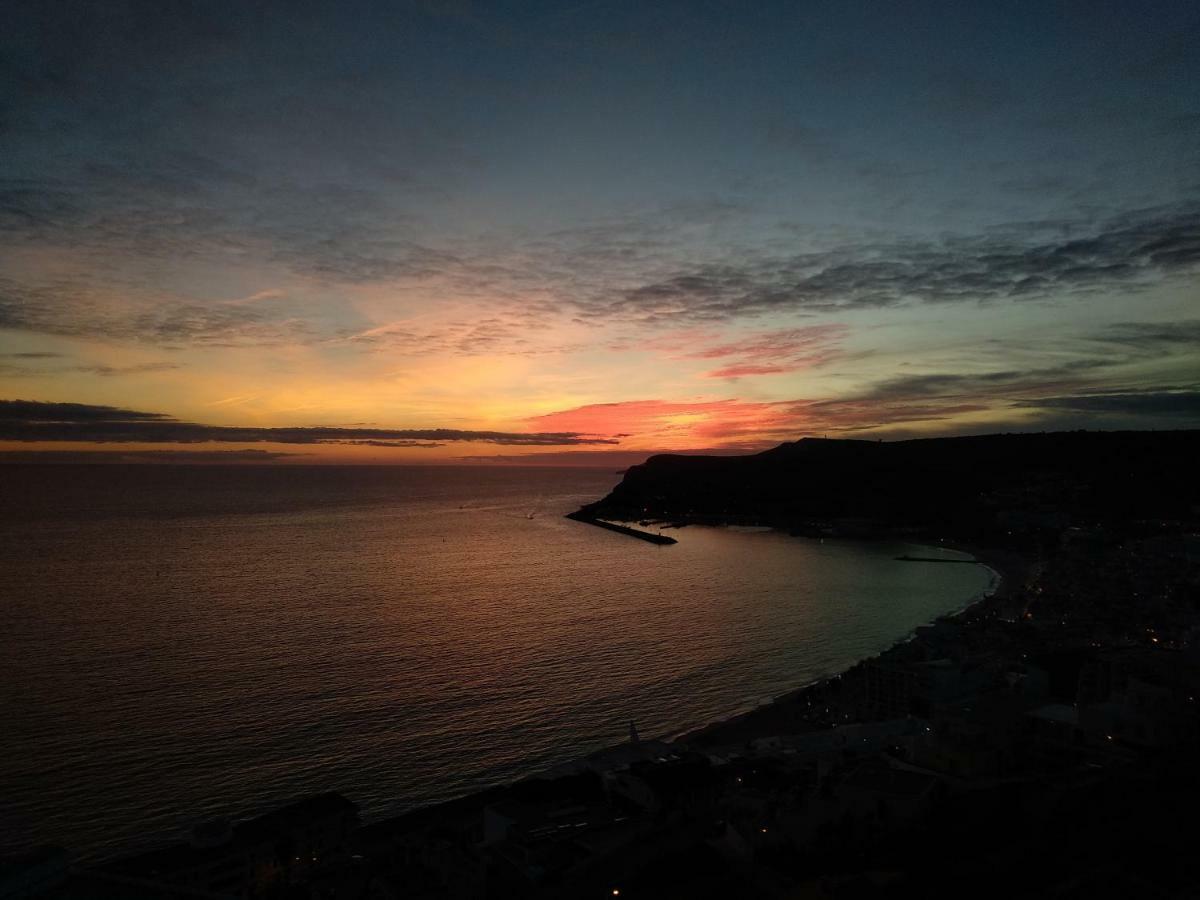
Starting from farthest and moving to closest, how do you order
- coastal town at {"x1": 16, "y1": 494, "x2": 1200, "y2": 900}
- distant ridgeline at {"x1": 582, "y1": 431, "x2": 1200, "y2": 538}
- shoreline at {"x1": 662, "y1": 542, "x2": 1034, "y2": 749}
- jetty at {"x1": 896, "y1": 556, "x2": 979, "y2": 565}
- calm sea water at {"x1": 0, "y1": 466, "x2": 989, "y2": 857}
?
distant ridgeline at {"x1": 582, "y1": 431, "x2": 1200, "y2": 538} < jetty at {"x1": 896, "y1": 556, "x2": 979, "y2": 565} < shoreline at {"x1": 662, "y1": 542, "x2": 1034, "y2": 749} < calm sea water at {"x1": 0, "y1": 466, "x2": 989, "y2": 857} < coastal town at {"x1": 16, "y1": 494, "x2": 1200, "y2": 900}

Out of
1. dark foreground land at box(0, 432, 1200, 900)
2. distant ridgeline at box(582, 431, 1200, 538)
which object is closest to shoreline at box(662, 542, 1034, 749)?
dark foreground land at box(0, 432, 1200, 900)

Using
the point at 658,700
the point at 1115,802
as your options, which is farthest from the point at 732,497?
the point at 1115,802

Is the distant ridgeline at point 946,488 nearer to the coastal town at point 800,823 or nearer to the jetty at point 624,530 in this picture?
the jetty at point 624,530

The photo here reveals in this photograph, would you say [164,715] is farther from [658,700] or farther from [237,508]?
[237,508]

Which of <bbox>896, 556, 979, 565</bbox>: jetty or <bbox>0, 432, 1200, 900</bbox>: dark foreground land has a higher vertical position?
<bbox>896, 556, 979, 565</bbox>: jetty

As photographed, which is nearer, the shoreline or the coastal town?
the coastal town

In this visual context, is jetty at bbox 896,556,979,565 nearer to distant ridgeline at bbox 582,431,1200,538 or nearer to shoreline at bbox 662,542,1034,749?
distant ridgeline at bbox 582,431,1200,538

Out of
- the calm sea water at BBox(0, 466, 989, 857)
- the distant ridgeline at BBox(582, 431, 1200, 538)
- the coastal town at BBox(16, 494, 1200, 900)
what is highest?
the distant ridgeline at BBox(582, 431, 1200, 538)
